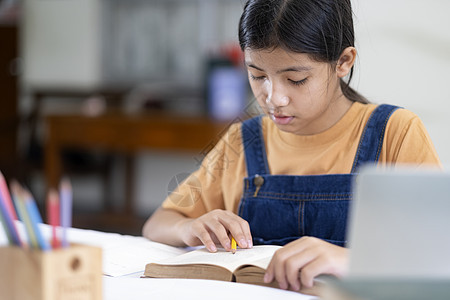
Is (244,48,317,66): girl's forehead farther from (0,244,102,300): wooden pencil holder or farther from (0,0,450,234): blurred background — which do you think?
(0,0,450,234): blurred background

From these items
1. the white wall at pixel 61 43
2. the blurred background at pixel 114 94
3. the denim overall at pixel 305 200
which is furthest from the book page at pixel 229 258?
the white wall at pixel 61 43

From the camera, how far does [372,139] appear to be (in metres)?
1.04

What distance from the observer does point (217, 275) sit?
2.66ft

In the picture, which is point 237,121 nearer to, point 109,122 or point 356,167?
point 356,167

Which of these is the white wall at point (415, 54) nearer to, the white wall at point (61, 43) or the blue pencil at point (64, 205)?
the blue pencil at point (64, 205)

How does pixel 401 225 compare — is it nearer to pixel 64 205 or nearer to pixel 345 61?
pixel 64 205

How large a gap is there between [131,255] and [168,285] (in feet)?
0.70

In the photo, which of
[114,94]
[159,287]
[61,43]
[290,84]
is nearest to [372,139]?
[290,84]

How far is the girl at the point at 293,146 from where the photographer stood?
3.18 feet

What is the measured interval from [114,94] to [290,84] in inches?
128

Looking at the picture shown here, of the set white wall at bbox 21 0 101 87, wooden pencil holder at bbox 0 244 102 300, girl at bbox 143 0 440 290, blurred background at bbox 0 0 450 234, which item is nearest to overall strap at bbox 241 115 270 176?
girl at bbox 143 0 440 290

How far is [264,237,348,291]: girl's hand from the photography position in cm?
72

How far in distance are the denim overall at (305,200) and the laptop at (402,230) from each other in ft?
1.50

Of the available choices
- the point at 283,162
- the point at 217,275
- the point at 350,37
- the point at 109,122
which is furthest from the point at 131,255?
the point at 109,122
